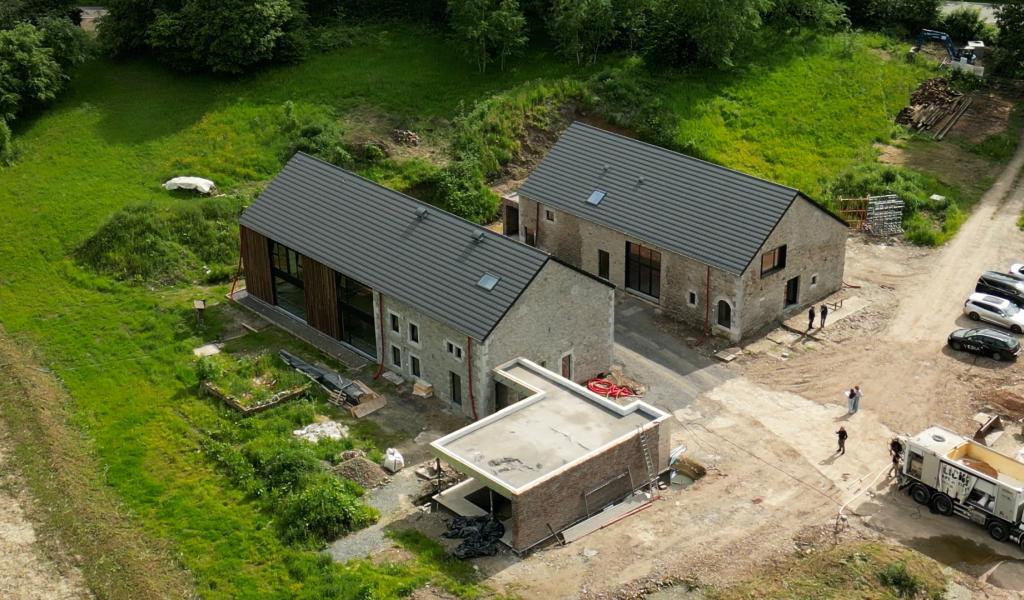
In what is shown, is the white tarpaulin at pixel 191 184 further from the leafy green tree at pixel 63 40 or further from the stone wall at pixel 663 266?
the stone wall at pixel 663 266

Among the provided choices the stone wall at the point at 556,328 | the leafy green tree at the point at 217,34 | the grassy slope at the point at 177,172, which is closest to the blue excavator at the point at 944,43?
the grassy slope at the point at 177,172

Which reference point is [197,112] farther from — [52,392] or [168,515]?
[168,515]

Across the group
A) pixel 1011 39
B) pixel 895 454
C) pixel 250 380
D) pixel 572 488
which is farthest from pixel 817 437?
pixel 1011 39

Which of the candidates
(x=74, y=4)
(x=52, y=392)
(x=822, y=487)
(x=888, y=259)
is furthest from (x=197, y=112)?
(x=822, y=487)

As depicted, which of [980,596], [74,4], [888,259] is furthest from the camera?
[74,4]

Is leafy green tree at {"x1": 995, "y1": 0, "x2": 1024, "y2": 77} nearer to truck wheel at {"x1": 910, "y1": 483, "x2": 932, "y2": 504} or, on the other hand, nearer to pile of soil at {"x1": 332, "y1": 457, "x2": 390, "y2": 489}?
truck wheel at {"x1": 910, "y1": 483, "x2": 932, "y2": 504}

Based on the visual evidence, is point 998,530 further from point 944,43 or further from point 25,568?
point 944,43
